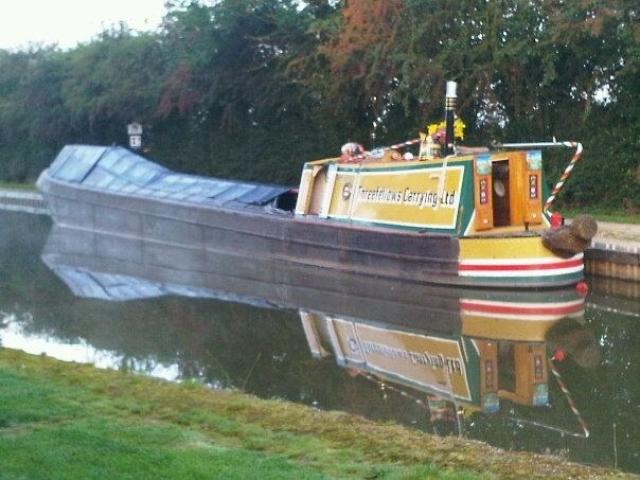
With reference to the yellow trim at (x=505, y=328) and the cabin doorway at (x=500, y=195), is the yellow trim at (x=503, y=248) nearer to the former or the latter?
the cabin doorway at (x=500, y=195)

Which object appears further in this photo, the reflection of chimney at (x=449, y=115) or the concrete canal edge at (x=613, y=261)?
the reflection of chimney at (x=449, y=115)

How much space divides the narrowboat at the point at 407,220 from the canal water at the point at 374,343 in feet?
1.22

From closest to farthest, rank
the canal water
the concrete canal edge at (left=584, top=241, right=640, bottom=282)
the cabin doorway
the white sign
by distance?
the canal water, the concrete canal edge at (left=584, top=241, right=640, bottom=282), the cabin doorway, the white sign

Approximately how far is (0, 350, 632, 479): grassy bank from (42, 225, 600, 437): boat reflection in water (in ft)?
5.59

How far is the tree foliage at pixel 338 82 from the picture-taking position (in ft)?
62.3

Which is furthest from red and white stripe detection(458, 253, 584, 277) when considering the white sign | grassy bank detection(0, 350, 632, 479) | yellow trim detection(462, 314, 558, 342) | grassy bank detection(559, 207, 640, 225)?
the white sign

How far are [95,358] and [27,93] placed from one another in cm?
2460

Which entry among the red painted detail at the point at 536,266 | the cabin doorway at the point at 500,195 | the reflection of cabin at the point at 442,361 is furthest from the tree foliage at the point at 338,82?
the reflection of cabin at the point at 442,361

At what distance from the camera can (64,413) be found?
6.88 metres

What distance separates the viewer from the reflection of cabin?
9695 mm

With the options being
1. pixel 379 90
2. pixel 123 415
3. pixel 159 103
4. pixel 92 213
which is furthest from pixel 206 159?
pixel 123 415

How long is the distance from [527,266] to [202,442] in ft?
28.9

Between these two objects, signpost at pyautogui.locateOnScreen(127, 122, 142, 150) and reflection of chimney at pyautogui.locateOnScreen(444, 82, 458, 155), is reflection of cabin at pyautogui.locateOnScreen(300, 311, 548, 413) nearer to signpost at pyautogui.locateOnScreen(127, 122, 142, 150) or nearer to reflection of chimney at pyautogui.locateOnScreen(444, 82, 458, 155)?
reflection of chimney at pyautogui.locateOnScreen(444, 82, 458, 155)

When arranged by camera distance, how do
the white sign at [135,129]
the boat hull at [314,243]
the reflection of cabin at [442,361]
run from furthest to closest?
the white sign at [135,129] → the boat hull at [314,243] → the reflection of cabin at [442,361]
